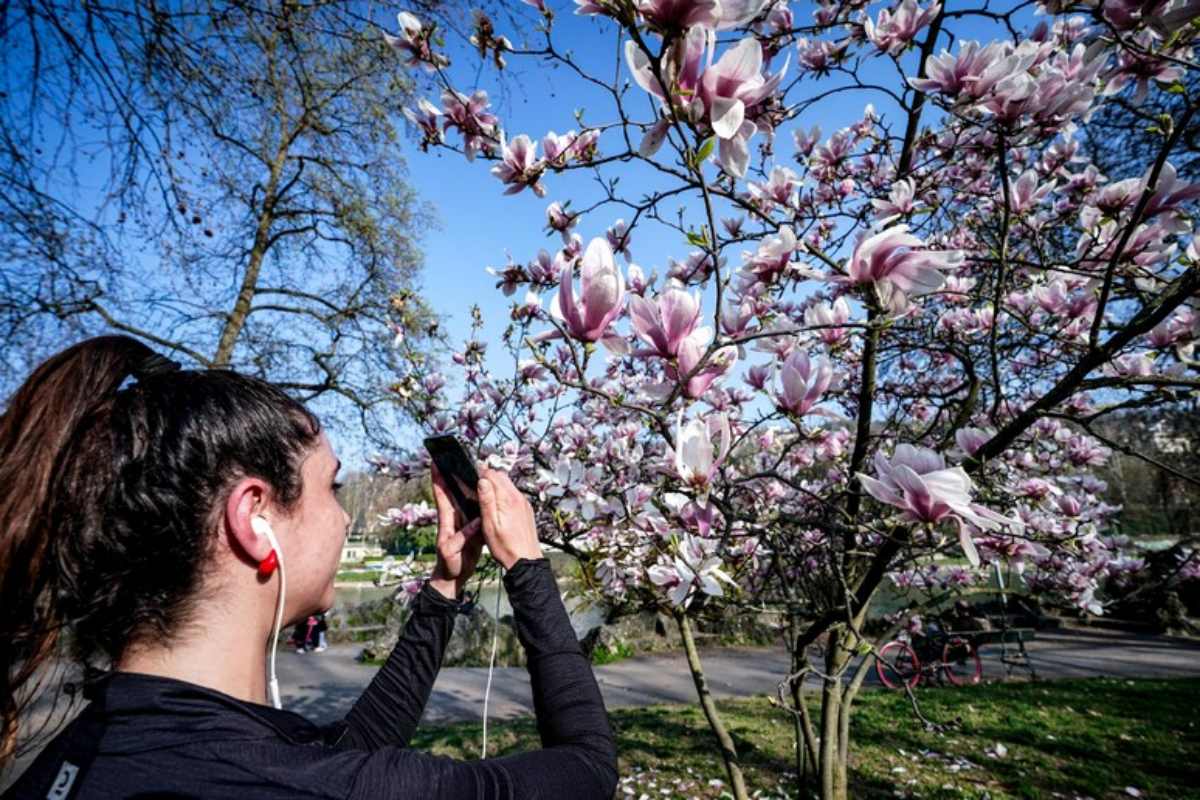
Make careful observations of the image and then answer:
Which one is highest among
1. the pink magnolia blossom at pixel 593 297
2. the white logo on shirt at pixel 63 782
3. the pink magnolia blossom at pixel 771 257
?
the pink magnolia blossom at pixel 771 257

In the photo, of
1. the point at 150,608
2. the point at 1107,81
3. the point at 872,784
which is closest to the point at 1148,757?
the point at 872,784

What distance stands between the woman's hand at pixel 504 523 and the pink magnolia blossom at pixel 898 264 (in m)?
0.78

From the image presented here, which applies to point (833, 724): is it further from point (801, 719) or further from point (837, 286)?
point (837, 286)

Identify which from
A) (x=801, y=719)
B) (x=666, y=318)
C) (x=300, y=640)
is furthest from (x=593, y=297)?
(x=300, y=640)

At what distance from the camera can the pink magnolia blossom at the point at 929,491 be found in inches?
37.7

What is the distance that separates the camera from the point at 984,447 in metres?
1.59

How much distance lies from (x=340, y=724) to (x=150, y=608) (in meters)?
0.37

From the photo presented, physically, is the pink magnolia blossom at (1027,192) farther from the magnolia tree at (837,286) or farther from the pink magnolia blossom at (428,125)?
the pink magnolia blossom at (428,125)

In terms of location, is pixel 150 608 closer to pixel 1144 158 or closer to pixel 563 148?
pixel 563 148

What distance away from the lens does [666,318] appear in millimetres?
1068

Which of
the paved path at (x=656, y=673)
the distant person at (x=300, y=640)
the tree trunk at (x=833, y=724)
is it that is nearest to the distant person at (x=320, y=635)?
the distant person at (x=300, y=640)

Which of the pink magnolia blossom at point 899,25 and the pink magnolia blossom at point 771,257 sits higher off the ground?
the pink magnolia blossom at point 899,25

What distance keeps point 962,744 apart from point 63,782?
607cm

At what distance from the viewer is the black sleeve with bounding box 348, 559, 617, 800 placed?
747 millimetres
